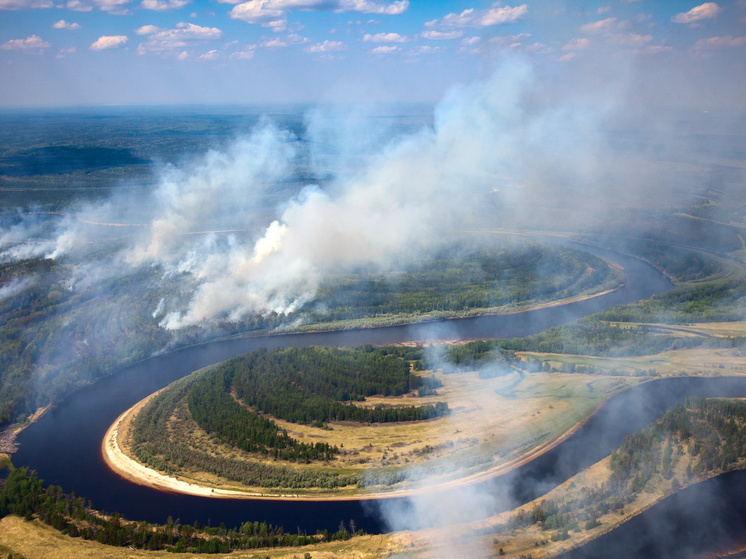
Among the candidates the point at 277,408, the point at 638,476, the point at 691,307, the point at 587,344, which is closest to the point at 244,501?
the point at 277,408

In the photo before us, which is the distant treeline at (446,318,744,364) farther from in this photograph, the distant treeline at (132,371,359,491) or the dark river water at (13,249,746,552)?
the distant treeline at (132,371,359,491)

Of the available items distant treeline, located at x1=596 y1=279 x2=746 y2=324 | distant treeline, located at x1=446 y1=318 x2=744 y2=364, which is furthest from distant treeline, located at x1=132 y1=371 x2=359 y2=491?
Result: distant treeline, located at x1=596 y1=279 x2=746 y2=324

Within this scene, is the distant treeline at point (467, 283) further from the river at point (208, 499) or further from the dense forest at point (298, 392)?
the dense forest at point (298, 392)

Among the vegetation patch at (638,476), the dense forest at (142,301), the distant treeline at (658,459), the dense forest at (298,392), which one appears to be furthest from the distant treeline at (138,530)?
the dense forest at (142,301)

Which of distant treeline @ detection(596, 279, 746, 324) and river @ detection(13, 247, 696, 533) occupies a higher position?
river @ detection(13, 247, 696, 533)

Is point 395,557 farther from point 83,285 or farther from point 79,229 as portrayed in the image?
point 79,229

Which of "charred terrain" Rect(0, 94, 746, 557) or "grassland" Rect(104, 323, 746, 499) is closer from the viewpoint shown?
"charred terrain" Rect(0, 94, 746, 557)

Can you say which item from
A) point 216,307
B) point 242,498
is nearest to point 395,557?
point 242,498
